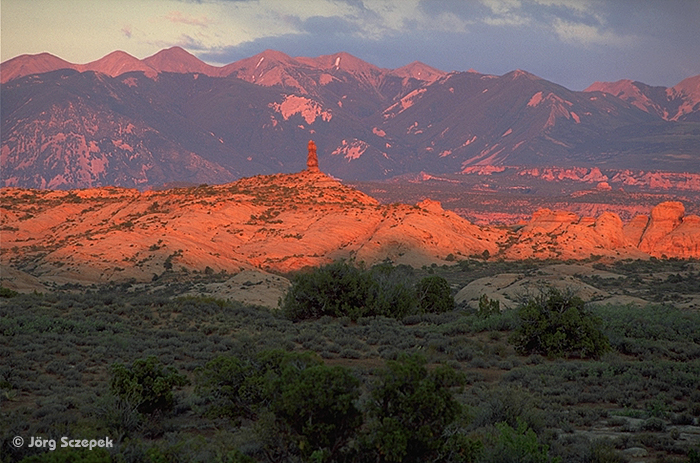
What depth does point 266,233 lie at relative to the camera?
77.5 meters

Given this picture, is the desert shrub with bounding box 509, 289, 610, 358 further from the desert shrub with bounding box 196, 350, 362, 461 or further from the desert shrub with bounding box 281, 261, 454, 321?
the desert shrub with bounding box 196, 350, 362, 461

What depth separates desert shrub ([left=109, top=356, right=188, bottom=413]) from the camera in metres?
15.2

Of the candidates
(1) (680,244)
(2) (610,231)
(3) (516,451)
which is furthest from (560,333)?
(1) (680,244)

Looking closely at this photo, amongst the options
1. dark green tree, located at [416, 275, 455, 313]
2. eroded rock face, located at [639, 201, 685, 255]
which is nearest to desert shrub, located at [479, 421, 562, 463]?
dark green tree, located at [416, 275, 455, 313]

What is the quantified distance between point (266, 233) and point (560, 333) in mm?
57165

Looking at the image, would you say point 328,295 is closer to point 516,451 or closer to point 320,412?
point 320,412

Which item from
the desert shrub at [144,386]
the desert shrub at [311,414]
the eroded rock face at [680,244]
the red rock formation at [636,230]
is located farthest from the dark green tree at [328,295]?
the red rock formation at [636,230]

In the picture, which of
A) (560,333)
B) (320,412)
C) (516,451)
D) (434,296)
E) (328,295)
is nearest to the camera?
(320,412)

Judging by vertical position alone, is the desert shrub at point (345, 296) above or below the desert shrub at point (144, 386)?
below

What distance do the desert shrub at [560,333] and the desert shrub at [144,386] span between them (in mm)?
12017

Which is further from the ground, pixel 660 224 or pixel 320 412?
pixel 320 412

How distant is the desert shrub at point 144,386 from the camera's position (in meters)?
15.2

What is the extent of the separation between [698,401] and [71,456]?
1331 centimetres

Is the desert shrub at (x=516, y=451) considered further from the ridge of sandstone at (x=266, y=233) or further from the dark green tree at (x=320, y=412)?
the ridge of sandstone at (x=266, y=233)
